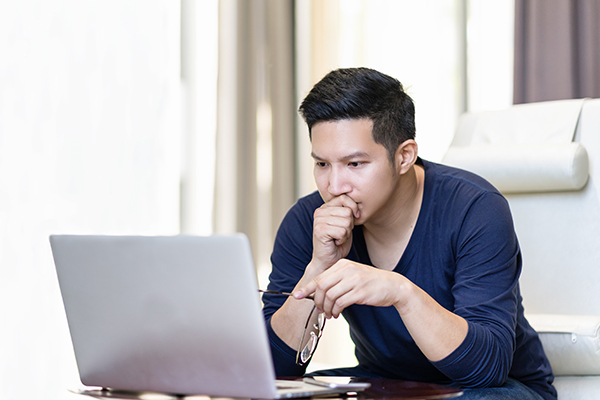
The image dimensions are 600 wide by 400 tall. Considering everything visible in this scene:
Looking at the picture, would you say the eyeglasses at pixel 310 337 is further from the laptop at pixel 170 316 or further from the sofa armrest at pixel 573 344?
the sofa armrest at pixel 573 344

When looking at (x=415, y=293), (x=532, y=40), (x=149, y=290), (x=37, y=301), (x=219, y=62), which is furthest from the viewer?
(x=532, y=40)

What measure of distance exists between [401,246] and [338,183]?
9.1 inches

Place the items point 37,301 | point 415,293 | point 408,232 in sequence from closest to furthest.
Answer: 1. point 415,293
2. point 408,232
3. point 37,301

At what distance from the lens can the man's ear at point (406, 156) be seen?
142cm

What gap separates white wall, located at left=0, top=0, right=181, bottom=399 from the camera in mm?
1854

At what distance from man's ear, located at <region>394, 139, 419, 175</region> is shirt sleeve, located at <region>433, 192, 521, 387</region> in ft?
0.54

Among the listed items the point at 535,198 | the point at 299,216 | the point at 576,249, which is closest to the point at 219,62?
the point at 299,216

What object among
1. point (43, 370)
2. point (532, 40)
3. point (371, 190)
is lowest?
point (43, 370)

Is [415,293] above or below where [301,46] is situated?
below

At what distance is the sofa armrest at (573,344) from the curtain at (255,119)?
1.18 meters

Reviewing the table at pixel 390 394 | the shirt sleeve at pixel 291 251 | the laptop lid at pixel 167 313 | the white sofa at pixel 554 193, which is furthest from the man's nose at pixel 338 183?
the white sofa at pixel 554 193

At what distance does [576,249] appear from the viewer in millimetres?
1925

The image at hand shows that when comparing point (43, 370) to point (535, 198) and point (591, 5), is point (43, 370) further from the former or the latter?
point (591, 5)

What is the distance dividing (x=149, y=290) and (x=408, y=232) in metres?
0.76
